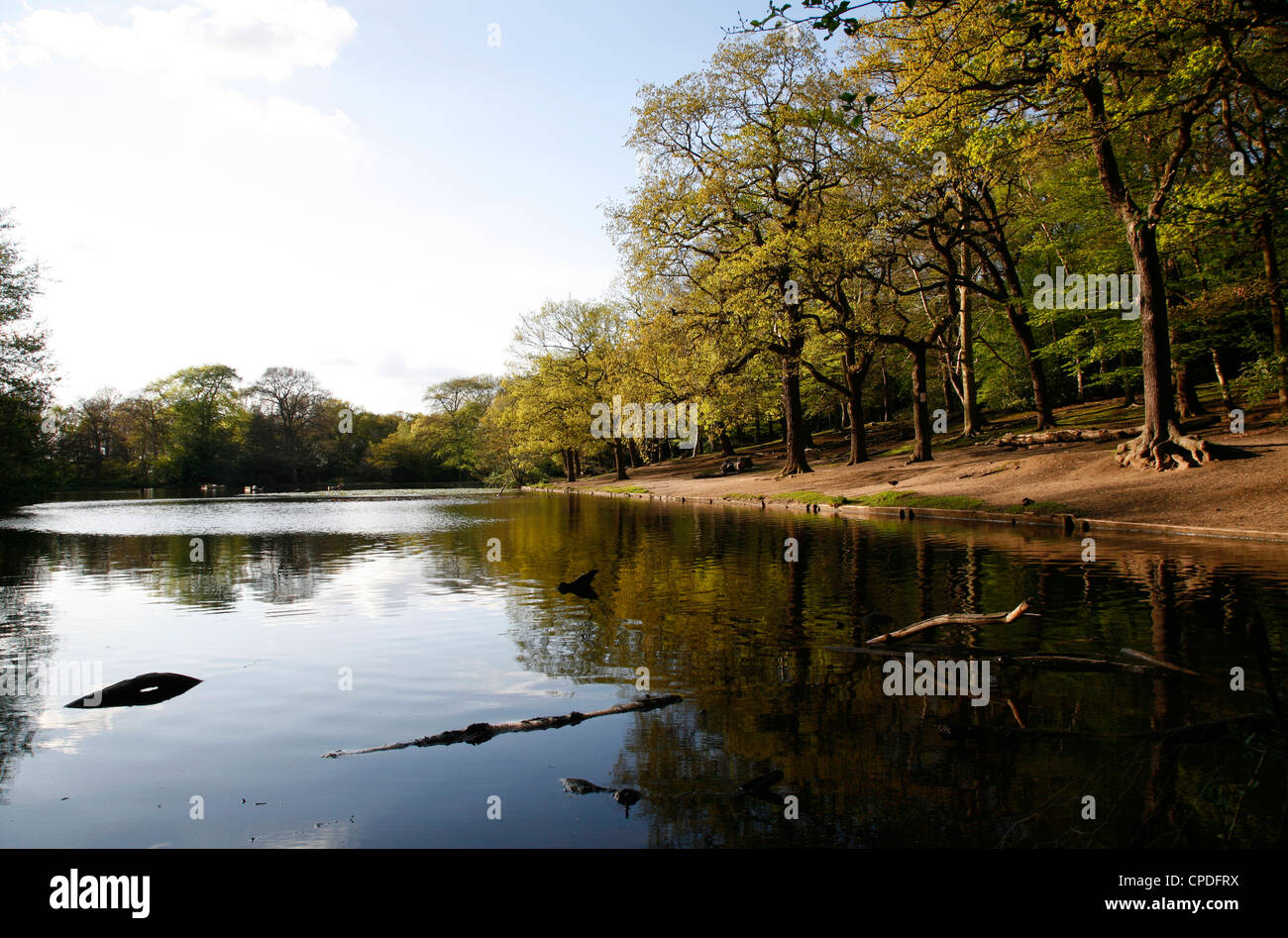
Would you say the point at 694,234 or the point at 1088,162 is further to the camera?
the point at 694,234

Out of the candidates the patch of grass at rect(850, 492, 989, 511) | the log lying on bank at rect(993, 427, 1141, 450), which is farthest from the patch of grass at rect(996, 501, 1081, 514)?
the log lying on bank at rect(993, 427, 1141, 450)

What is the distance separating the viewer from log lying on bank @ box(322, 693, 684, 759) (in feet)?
22.9

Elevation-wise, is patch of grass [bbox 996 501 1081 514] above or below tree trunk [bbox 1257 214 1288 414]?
below

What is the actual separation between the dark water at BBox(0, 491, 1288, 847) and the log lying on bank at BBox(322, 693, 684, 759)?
0.14m

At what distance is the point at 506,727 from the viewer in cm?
727

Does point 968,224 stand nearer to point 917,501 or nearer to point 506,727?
point 917,501

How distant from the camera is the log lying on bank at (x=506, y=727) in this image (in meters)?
6.98

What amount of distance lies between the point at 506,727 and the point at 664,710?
1534 millimetres

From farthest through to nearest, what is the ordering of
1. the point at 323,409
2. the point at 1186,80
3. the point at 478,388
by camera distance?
the point at 478,388 < the point at 323,409 < the point at 1186,80

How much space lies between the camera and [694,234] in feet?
123

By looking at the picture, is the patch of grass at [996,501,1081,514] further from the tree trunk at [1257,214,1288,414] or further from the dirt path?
the tree trunk at [1257,214,1288,414]

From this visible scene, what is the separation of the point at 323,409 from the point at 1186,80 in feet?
372
